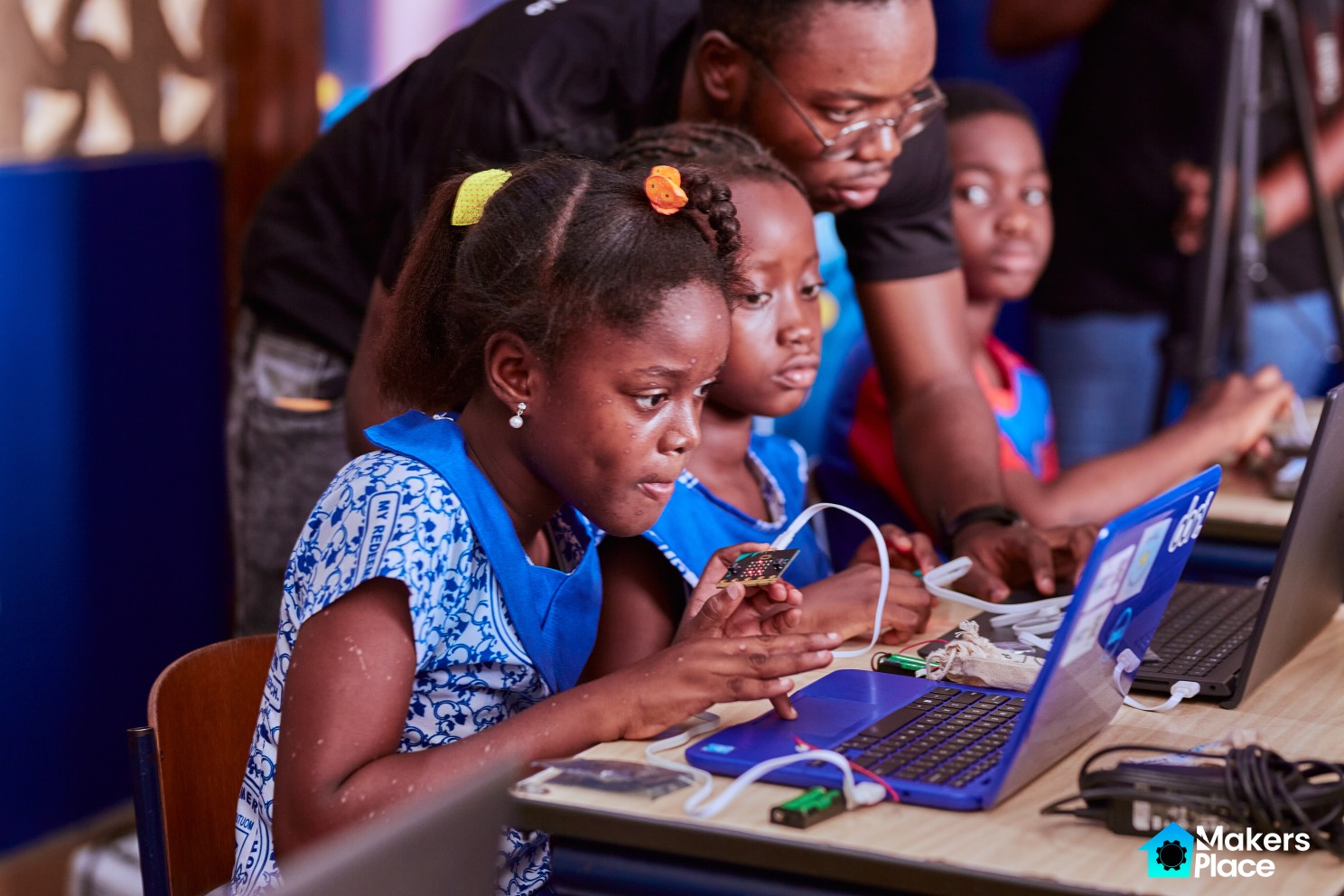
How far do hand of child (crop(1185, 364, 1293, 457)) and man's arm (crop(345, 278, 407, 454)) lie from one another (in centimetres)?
137

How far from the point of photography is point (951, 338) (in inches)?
83.5

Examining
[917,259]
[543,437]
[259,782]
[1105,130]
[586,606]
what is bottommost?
[259,782]

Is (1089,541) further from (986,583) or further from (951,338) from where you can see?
(951,338)

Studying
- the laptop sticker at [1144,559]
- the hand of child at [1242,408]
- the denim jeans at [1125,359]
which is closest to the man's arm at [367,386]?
the laptop sticker at [1144,559]

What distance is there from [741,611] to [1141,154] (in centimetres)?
Answer: 254

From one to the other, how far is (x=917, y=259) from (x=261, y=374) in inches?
34.3

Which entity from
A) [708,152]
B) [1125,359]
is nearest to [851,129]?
[708,152]

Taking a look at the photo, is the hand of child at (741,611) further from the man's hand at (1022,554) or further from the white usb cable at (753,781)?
the man's hand at (1022,554)

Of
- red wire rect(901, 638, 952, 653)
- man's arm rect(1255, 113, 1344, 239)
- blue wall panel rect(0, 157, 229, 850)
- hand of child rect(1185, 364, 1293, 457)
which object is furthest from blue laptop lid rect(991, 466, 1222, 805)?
man's arm rect(1255, 113, 1344, 239)

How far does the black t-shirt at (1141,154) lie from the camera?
11.5ft

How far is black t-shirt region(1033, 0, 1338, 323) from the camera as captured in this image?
3.49 meters

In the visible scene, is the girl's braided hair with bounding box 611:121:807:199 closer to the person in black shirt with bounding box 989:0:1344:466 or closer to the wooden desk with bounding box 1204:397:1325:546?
the wooden desk with bounding box 1204:397:1325:546

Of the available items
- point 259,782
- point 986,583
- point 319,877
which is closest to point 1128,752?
point 986,583

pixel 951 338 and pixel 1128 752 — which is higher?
pixel 951 338
